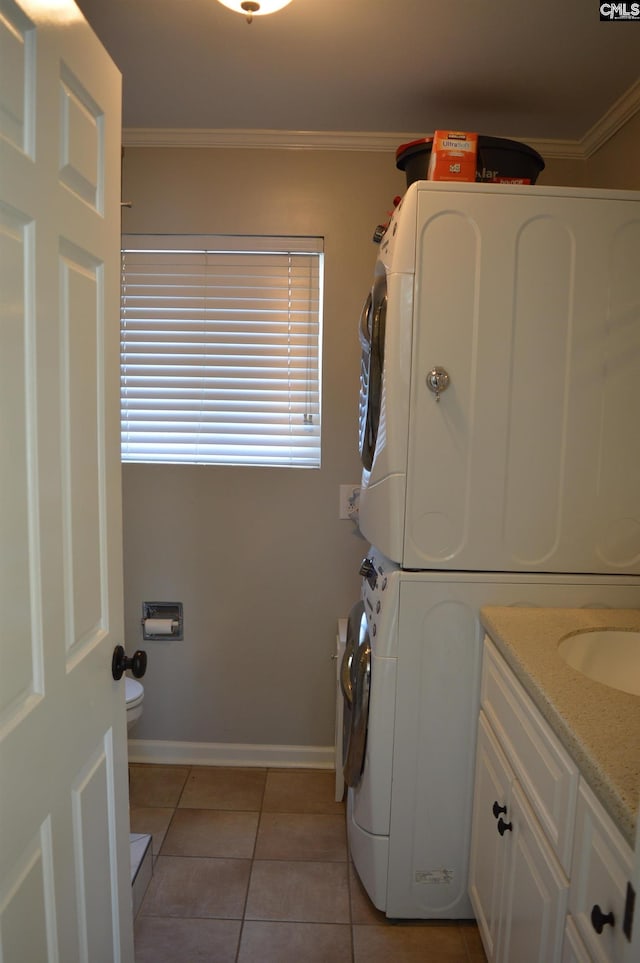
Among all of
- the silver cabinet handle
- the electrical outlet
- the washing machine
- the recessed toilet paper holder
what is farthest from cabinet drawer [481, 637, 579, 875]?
the recessed toilet paper holder

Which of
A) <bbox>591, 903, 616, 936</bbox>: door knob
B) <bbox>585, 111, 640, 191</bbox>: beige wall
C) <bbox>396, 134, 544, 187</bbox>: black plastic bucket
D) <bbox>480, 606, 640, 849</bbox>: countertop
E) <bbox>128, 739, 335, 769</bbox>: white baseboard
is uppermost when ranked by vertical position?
<bbox>585, 111, 640, 191</bbox>: beige wall

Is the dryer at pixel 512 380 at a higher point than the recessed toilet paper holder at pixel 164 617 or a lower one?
higher

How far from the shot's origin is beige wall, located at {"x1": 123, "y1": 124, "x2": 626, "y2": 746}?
7.86 feet

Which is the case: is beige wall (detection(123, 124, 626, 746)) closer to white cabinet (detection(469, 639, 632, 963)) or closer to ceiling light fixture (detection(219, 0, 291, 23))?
ceiling light fixture (detection(219, 0, 291, 23))

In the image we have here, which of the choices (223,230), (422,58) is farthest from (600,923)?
(223,230)

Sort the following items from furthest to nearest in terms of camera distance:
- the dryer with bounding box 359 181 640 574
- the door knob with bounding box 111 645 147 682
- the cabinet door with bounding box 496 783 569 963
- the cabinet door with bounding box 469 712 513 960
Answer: the dryer with bounding box 359 181 640 574 → the cabinet door with bounding box 469 712 513 960 → the door knob with bounding box 111 645 147 682 → the cabinet door with bounding box 496 783 569 963

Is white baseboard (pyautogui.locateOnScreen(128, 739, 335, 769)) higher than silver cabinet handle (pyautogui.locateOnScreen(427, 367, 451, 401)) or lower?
lower

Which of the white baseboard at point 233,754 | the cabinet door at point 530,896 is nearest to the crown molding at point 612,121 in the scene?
the cabinet door at point 530,896

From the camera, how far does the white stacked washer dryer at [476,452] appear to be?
160cm

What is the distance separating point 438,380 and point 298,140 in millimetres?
1301

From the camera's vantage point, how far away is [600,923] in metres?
0.92

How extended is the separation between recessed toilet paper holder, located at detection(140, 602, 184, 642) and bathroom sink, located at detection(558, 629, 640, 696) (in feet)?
5.18

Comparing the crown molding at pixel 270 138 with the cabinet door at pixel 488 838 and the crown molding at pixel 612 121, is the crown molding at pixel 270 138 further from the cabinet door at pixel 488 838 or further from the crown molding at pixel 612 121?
the cabinet door at pixel 488 838

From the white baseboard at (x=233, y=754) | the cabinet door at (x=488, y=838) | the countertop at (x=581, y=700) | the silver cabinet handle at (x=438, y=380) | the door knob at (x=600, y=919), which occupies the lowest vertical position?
the white baseboard at (x=233, y=754)
